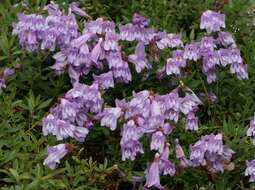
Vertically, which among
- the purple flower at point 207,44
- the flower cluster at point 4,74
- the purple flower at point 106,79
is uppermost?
the purple flower at point 207,44

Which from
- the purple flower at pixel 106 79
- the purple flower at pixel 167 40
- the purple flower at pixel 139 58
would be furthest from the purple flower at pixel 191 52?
the purple flower at pixel 106 79

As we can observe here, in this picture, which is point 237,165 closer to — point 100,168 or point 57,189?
point 100,168

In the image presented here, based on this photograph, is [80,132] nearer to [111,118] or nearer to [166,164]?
[111,118]

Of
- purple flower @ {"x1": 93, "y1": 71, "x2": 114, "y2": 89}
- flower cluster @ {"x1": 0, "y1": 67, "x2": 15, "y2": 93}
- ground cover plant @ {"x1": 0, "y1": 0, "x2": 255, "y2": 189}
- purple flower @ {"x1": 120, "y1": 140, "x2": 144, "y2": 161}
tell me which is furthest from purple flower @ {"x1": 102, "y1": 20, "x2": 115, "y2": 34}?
purple flower @ {"x1": 120, "y1": 140, "x2": 144, "y2": 161}

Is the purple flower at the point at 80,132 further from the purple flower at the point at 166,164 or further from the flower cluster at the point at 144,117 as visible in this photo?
the purple flower at the point at 166,164

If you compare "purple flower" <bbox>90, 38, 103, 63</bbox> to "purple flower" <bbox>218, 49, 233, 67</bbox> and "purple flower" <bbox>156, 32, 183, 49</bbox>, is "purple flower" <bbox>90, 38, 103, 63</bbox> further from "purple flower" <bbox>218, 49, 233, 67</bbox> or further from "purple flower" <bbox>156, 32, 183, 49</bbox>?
"purple flower" <bbox>218, 49, 233, 67</bbox>

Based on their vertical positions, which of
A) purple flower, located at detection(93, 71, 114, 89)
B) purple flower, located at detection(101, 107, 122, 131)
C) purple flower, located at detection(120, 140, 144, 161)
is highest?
purple flower, located at detection(93, 71, 114, 89)

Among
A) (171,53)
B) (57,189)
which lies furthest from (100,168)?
(171,53)

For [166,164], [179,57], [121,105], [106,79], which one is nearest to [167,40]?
[179,57]
